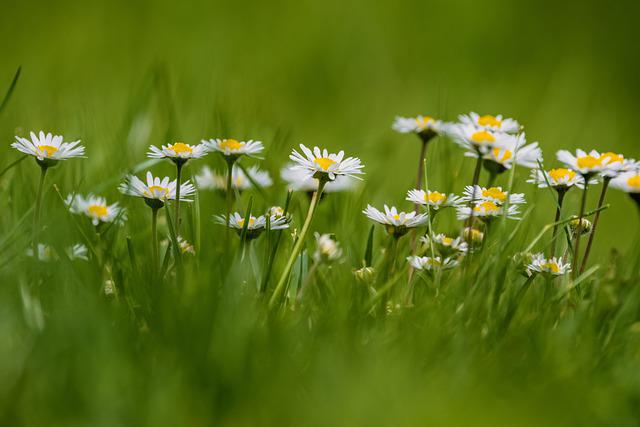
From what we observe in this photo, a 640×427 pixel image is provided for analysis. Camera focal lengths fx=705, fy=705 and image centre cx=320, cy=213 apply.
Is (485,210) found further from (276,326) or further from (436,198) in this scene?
(276,326)

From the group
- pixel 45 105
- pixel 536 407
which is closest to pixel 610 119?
pixel 45 105

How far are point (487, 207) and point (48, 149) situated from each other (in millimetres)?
721

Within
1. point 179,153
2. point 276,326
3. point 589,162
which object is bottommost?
point 276,326

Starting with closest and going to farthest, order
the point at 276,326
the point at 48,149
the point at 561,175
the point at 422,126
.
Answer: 1. the point at 276,326
2. the point at 48,149
3. the point at 561,175
4. the point at 422,126

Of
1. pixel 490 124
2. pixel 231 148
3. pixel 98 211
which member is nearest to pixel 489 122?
pixel 490 124

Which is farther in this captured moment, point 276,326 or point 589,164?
point 589,164

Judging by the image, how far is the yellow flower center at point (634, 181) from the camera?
3.66ft

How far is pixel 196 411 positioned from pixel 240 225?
1.32 feet

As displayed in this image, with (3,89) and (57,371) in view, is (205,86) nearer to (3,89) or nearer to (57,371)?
(3,89)

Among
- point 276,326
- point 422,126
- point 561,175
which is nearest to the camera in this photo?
point 276,326

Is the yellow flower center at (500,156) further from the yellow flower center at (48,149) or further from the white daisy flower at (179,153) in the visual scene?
the yellow flower center at (48,149)

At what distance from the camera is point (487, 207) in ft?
3.92

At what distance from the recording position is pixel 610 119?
3.29 meters

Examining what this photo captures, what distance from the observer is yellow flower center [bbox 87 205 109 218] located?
123 cm
